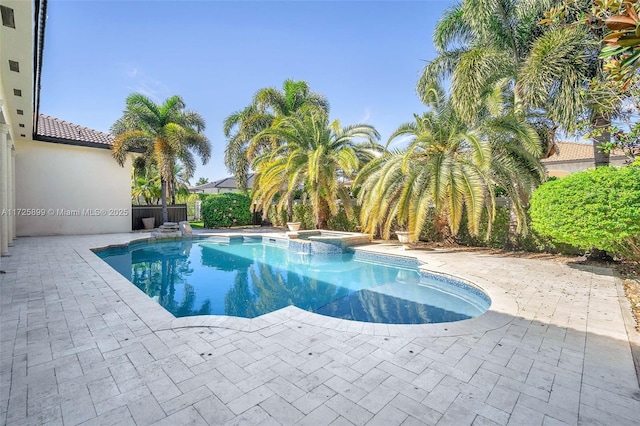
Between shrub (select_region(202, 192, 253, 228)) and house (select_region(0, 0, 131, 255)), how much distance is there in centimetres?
501

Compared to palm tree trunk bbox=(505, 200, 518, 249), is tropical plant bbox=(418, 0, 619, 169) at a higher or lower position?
higher

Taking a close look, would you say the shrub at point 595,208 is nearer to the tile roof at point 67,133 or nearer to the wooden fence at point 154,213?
the tile roof at point 67,133

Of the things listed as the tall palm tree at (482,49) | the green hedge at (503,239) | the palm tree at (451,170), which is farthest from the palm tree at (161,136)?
the green hedge at (503,239)

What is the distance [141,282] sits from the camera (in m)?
8.74

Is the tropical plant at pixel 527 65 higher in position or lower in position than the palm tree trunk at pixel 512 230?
higher

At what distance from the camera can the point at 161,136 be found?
17719 millimetres

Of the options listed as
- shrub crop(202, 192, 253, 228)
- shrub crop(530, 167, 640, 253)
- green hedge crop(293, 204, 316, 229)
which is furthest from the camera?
shrub crop(202, 192, 253, 228)

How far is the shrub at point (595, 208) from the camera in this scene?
634cm

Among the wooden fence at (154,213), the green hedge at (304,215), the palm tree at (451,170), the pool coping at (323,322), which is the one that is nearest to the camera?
the pool coping at (323,322)

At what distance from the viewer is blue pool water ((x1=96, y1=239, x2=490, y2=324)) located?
645 centimetres

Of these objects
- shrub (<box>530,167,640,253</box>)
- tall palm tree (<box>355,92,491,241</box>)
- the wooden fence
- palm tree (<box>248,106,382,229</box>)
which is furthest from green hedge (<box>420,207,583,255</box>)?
the wooden fence

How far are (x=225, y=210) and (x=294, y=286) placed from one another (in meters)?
15.0

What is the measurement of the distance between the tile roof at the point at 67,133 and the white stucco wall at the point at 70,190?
0.57 meters

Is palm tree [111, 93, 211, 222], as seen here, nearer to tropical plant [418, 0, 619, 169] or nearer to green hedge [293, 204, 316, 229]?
green hedge [293, 204, 316, 229]
